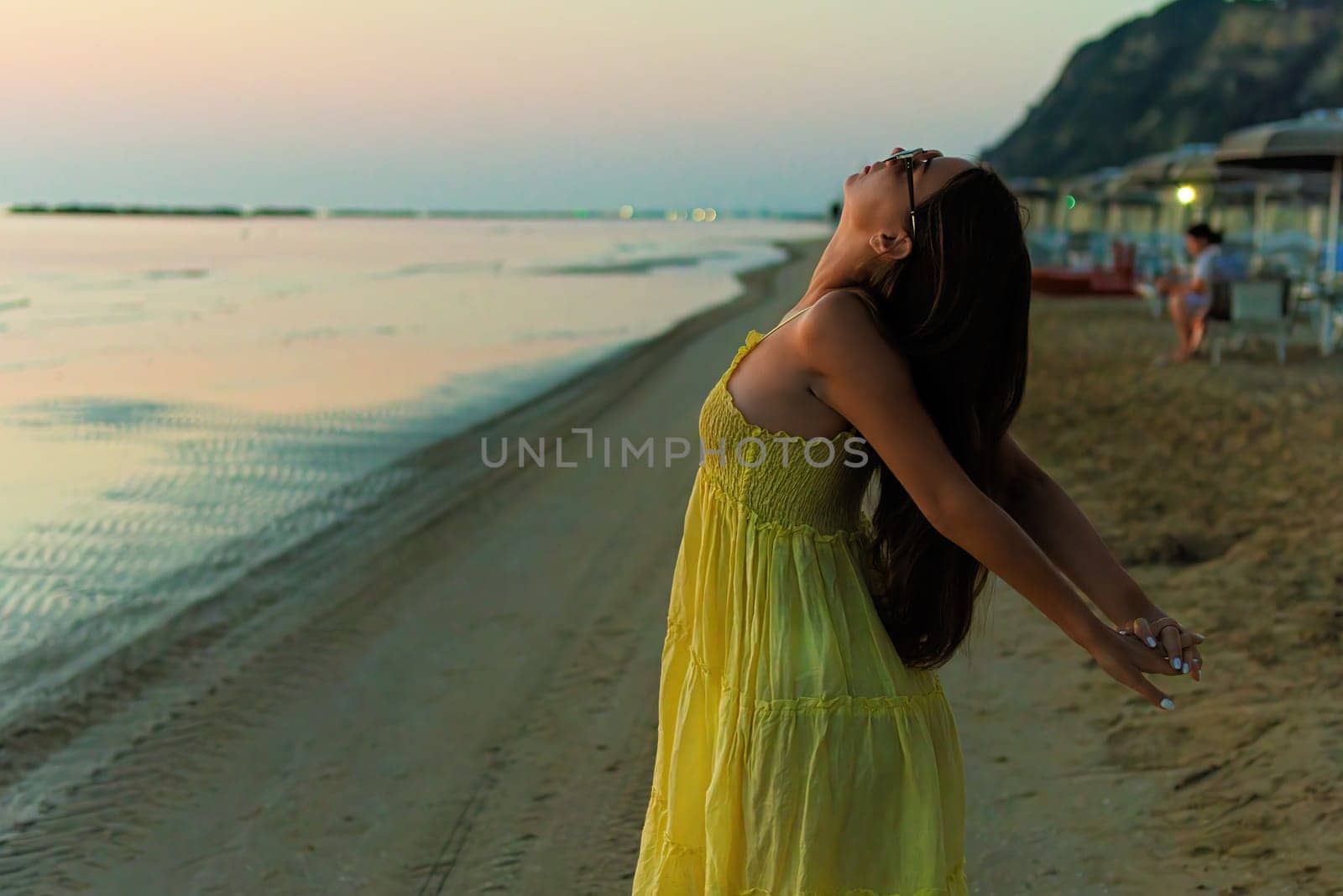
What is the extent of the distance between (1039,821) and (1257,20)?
273ft

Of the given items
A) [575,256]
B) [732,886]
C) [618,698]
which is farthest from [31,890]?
[575,256]

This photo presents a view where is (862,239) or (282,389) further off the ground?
(862,239)

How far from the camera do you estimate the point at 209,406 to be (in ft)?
38.2

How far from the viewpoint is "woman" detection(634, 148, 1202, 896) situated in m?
1.50

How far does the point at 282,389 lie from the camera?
41.9 feet

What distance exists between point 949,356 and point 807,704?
51 cm

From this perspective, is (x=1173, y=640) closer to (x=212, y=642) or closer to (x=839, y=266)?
(x=839, y=266)

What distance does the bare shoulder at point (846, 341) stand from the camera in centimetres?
146

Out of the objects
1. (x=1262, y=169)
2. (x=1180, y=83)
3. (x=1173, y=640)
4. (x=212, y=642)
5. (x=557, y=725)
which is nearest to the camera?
(x=1173, y=640)

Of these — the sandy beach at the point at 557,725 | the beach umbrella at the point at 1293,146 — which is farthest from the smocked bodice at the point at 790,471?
the beach umbrella at the point at 1293,146

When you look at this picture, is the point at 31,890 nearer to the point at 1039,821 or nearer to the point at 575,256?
the point at 1039,821

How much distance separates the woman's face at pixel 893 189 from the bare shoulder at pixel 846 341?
5.2 inches

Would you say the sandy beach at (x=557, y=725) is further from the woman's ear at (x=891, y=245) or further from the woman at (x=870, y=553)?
the woman's ear at (x=891, y=245)

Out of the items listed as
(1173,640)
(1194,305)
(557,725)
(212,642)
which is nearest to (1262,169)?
(1194,305)
